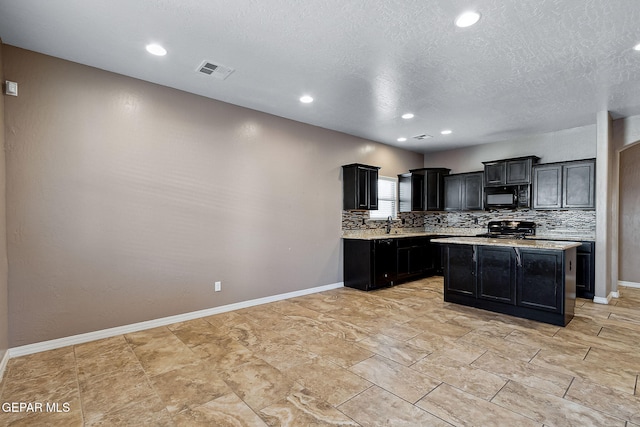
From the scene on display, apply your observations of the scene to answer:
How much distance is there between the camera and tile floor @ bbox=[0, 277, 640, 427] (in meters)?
2.04

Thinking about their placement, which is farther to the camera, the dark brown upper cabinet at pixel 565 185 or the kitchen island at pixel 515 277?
the dark brown upper cabinet at pixel 565 185

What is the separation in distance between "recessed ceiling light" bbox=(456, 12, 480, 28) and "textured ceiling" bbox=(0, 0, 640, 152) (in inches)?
2.4

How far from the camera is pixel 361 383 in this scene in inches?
95.3

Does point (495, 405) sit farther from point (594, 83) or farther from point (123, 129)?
point (123, 129)

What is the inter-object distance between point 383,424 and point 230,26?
3.18 m

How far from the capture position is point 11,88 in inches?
112

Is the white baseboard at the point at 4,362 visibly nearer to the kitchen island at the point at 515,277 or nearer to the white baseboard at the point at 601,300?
the kitchen island at the point at 515,277

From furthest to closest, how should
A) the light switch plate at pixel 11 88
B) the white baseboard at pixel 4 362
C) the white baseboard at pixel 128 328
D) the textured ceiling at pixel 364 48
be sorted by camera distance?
1. the white baseboard at pixel 128 328
2. the light switch plate at pixel 11 88
3. the white baseboard at pixel 4 362
4. the textured ceiling at pixel 364 48

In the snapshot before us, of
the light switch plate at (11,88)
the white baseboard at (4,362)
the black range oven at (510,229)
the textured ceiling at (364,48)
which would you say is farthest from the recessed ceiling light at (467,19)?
the white baseboard at (4,362)

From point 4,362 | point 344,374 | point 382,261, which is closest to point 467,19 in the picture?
point 344,374

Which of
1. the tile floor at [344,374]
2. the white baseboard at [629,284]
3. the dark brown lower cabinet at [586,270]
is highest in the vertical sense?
the dark brown lower cabinet at [586,270]

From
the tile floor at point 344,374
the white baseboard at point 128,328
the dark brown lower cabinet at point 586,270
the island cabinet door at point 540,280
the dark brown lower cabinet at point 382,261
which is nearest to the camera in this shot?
the tile floor at point 344,374

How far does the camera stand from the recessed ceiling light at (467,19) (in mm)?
2408

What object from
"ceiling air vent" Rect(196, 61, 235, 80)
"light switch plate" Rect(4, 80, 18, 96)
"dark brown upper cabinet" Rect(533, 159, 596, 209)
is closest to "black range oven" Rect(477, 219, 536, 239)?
"dark brown upper cabinet" Rect(533, 159, 596, 209)
